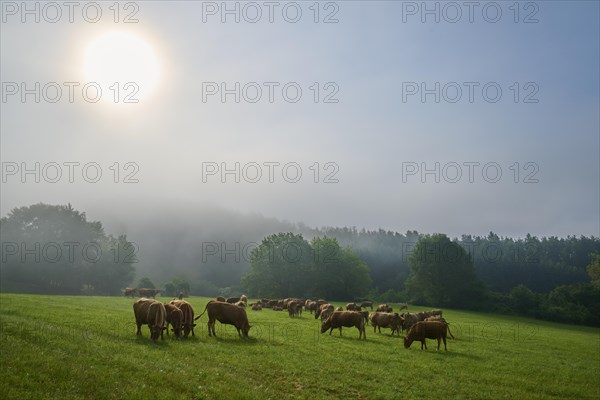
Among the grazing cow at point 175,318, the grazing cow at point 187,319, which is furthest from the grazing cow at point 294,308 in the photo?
the grazing cow at point 175,318

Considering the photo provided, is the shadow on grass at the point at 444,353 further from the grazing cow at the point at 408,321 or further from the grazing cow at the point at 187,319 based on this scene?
the grazing cow at the point at 187,319

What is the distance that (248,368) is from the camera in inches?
677

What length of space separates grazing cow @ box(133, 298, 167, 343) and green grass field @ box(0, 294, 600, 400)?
78 cm

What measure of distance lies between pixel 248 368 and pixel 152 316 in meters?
7.08

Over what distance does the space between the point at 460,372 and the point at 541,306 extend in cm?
8700

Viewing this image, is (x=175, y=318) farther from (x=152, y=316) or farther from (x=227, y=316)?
(x=227, y=316)

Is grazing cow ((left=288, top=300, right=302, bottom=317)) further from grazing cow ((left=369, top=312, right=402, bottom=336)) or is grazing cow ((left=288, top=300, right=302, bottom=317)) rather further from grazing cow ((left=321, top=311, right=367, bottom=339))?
grazing cow ((left=321, top=311, right=367, bottom=339))

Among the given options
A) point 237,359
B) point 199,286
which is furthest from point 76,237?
point 237,359

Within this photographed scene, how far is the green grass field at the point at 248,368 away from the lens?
1296cm

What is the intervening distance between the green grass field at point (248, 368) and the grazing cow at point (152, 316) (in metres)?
0.78

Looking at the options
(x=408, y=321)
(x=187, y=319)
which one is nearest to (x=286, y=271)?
(x=408, y=321)

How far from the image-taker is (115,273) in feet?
341

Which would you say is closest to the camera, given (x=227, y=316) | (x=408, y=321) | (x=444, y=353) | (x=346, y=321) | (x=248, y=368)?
(x=248, y=368)

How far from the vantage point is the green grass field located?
1296 centimetres
